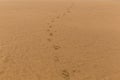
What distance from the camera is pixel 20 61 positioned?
283 inches

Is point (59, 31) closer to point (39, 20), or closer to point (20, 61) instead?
point (39, 20)

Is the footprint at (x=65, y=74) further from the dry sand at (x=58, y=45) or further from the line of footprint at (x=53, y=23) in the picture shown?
Answer: the line of footprint at (x=53, y=23)

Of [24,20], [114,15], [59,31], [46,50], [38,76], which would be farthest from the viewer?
[114,15]

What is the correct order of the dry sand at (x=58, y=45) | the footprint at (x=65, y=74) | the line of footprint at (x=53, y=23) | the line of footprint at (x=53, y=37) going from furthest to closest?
the line of footprint at (x=53, y=23) → the dry sand at (x=58, y=45) → the line of footprint at (x=53, y=37) → the footprint at (x=65, y=74)

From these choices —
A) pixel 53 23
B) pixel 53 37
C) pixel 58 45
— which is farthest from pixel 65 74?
pixel 53 23

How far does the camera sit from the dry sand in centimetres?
680

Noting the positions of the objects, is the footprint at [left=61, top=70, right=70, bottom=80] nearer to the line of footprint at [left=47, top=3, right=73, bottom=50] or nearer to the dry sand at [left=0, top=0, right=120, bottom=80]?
the dry sand at [left=0, top=0, right=120, bottom=80]

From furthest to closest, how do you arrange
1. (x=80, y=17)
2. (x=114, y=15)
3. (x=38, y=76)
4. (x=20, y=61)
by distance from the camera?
(x=114, y=15), (x=80, y=17), (x=20, y=61), (x=38, y=76)

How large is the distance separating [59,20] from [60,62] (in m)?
3.86

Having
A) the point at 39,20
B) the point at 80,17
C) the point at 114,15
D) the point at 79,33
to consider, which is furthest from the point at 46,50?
the point at 114,15

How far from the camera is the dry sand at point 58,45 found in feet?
22.3

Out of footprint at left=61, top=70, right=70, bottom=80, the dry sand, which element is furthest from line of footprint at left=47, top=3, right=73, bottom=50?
footprint at left=61, top=70, right=70, bottom=80

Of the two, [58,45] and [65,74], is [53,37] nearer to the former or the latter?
[58,45]

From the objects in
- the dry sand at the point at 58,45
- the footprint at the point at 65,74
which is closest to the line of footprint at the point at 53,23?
the dry sand at the point at 58,45
